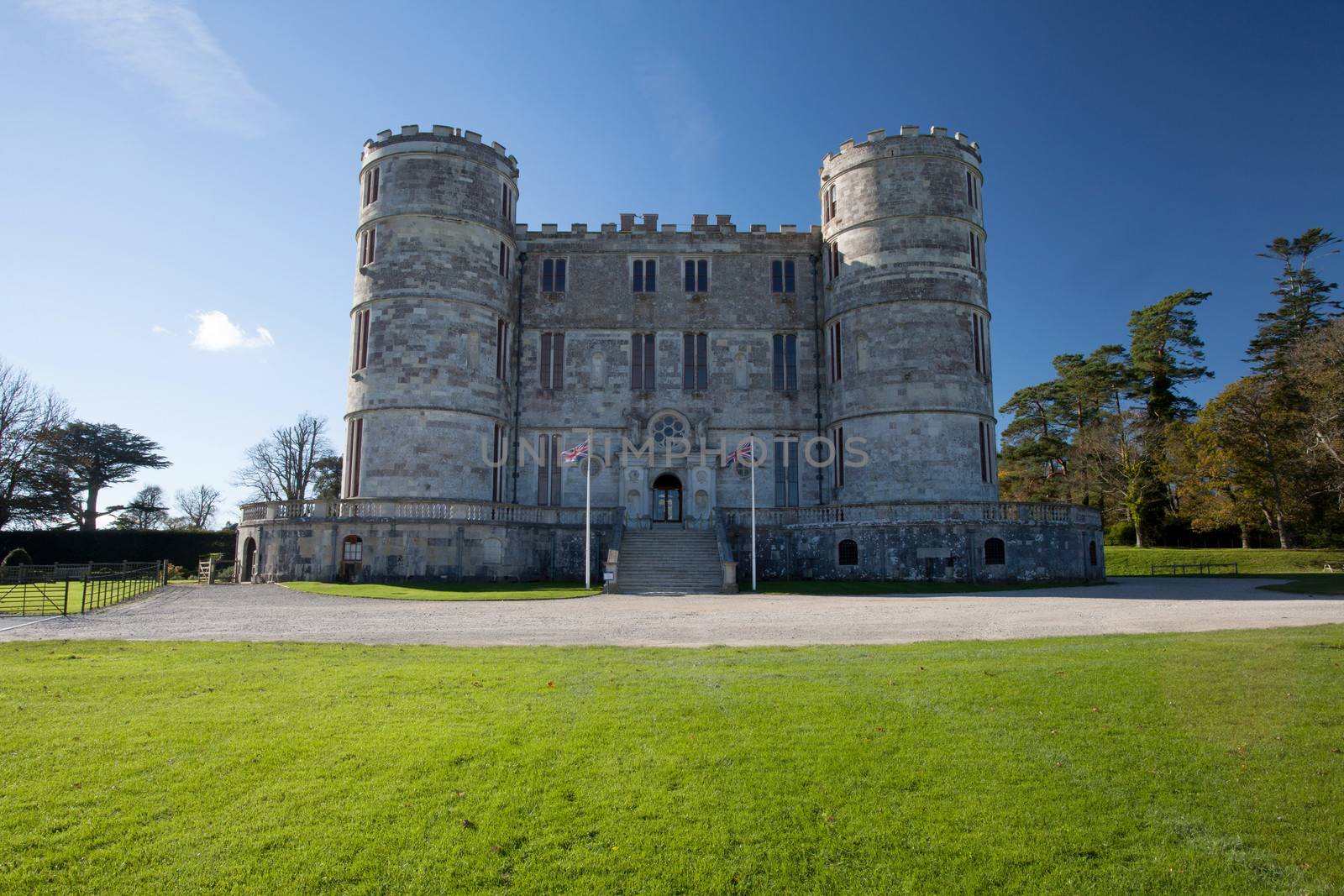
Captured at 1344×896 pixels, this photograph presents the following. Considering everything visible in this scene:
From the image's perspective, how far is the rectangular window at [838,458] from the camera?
38.0 meters

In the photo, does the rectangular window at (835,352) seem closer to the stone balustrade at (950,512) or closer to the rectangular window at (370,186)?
the stone balustrade at (950,512)

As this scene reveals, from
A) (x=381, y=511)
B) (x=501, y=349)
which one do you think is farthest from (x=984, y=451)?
(x=381, y=511)

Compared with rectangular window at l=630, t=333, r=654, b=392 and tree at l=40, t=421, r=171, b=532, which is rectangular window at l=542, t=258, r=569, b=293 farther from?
tree at l=40, t=421, r=171, b=532

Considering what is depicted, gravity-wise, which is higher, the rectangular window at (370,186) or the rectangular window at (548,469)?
the rectangular window at (370,186)

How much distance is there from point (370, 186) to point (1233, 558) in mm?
48597

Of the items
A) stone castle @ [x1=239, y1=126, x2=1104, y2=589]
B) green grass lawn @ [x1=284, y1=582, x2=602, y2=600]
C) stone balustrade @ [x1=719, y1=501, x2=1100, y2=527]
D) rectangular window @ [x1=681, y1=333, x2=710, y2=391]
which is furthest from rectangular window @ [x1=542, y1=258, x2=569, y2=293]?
stone balustrade @ [x1=719, y1=501, x2=1100, y2=527]

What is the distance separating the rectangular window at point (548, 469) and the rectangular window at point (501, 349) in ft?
11.8

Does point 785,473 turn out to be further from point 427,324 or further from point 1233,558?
point 1233,558

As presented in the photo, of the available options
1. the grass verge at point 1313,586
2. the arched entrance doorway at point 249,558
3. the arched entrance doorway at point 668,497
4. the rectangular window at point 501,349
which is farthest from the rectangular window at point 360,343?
the grass verge at point 1313,586

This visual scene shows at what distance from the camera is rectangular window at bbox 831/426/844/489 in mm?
37969

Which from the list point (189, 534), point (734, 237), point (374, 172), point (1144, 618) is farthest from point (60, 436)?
point (1144, 618)

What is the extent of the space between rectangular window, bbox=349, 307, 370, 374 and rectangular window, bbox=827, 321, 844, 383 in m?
21.2

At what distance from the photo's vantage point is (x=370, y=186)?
124 ft

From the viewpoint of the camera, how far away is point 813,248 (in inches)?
1619
